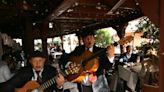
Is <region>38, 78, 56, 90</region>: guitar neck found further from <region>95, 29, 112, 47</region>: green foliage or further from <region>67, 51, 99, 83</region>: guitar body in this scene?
<region>95, 29, 112, 47</region>: green foliage

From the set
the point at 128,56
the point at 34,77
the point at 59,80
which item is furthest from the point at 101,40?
the point at 59,80

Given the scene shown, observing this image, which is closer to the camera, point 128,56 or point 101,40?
point 128,56

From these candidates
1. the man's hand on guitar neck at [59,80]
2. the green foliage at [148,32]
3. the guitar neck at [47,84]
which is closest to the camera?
the man's hand on guitar neck at [59,80]

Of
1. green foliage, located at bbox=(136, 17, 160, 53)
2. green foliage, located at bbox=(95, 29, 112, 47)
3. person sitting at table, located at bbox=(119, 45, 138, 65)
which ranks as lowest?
green foliage, located at bbox=(95, 29, 112, 47)

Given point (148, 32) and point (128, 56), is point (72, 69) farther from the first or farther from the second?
point (128, 56)

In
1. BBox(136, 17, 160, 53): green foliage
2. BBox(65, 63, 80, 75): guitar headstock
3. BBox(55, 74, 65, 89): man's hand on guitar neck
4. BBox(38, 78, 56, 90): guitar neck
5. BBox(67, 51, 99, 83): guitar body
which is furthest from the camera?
BBox(136, 17, 160, 53): green foliage

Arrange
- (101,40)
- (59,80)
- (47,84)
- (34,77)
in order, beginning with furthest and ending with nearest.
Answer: (101,40), (34,77), (47,84), (59,80)

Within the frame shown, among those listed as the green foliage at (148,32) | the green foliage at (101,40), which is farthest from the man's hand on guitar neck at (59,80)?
the green foliage at (148,32)

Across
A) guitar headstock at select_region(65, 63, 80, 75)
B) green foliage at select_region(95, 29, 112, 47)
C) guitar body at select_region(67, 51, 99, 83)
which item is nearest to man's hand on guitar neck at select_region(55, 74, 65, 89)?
guitar headstock at select_region(65, 63, 80, 75)

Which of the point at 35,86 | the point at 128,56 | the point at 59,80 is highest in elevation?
the point at 59,80

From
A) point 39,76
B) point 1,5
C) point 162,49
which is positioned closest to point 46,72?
point 39,76

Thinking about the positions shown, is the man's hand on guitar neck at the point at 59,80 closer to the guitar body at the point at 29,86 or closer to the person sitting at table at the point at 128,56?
the guitar body at the point at 29,86

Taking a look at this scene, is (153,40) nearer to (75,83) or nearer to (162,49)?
(75,83)

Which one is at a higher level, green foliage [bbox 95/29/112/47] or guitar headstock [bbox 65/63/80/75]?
guitar headstock [bbox 65/63/80/75]
